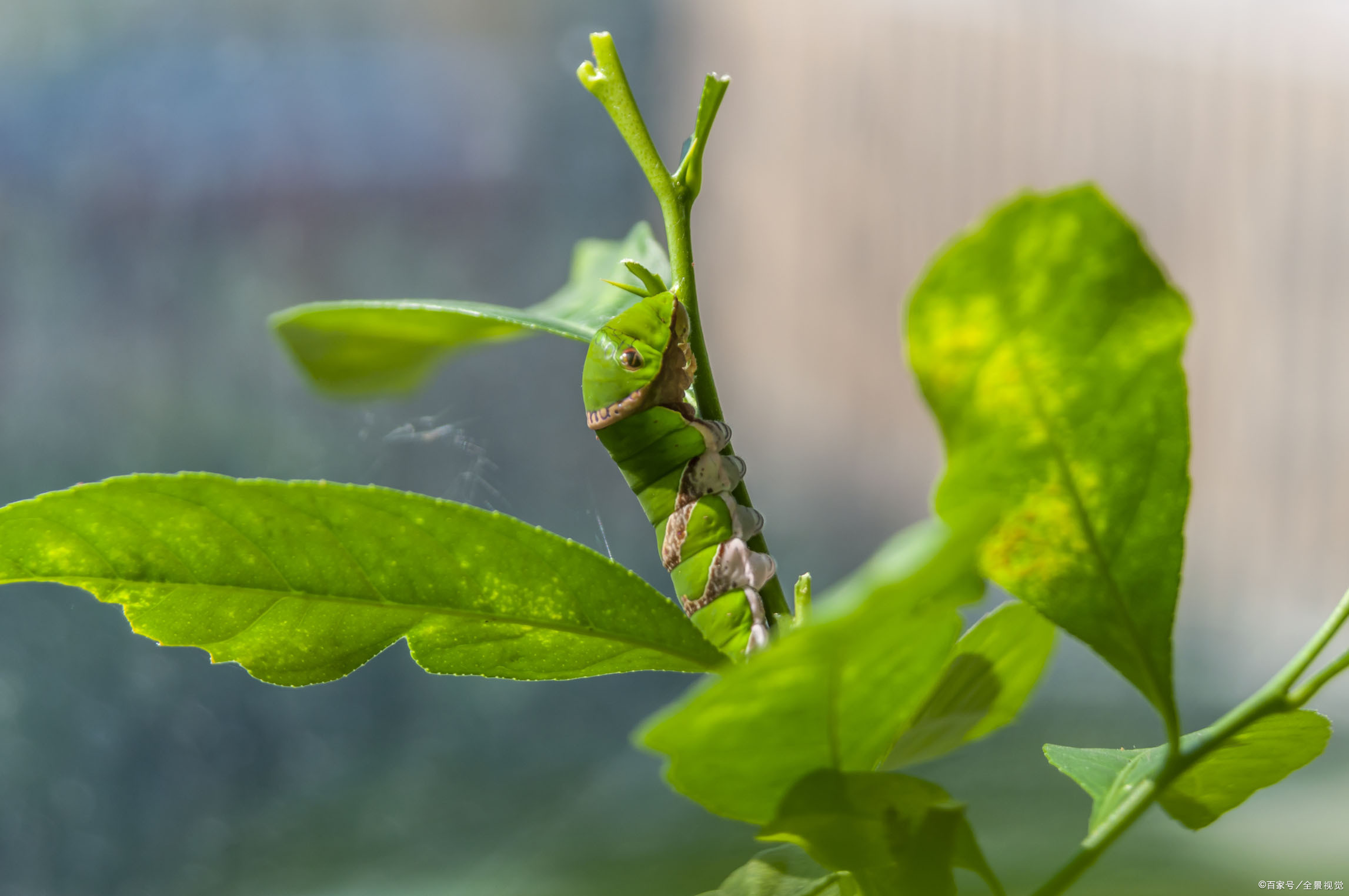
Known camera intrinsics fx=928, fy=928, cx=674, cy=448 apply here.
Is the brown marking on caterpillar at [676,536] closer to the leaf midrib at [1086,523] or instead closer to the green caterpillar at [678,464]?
the green caterpillar at [678,464]

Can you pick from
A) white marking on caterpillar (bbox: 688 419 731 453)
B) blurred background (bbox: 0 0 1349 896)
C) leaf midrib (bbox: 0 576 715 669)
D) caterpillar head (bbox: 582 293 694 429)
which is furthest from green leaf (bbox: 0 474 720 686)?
blurred background (bbox: 0 0 1349 896)

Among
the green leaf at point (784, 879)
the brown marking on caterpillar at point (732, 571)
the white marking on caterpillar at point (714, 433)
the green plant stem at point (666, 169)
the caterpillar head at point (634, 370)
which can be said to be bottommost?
the green leaf at point (784, 879)

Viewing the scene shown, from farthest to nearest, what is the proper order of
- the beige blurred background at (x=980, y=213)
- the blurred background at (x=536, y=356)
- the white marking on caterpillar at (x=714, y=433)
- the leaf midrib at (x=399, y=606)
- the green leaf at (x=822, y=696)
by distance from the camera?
the beige blurred background at (x=980, y=213), the blurred background at (x=536, y=356), the white marking on caterpillar at (x=714, y=433), the leaf midrib at (x=399, y=606), the green leaf at (x=822, y=696)

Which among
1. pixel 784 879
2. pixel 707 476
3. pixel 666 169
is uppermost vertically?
pixel 666 169

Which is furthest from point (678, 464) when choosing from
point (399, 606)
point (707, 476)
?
point (399, 606)

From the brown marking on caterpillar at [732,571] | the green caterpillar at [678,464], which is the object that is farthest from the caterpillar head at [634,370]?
the brown marking on caterpillar at [732,571]

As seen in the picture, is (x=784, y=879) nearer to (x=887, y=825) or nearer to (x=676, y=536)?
(x=887, y=825)
